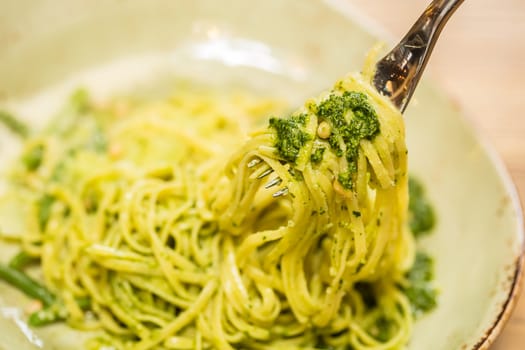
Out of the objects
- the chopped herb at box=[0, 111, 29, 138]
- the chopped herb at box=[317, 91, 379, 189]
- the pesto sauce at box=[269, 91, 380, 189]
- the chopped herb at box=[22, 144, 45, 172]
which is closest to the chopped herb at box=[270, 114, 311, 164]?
the pesto sauce at box=[269, 91, 380, 189]

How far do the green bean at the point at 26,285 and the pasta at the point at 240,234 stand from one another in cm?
6

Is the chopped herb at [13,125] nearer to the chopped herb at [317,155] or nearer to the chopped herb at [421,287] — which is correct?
the chopped herb at [317,155]

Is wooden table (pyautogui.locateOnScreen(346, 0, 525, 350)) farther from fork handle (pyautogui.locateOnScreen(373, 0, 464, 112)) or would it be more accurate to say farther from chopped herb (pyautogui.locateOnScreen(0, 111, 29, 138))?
chopped herb (pyautogui.locateOnScreen(0, 111, 29, 138))

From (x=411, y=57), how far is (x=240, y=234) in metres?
1.17

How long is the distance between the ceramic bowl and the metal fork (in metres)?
1.02

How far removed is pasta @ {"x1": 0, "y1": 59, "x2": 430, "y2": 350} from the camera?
8.52 ft

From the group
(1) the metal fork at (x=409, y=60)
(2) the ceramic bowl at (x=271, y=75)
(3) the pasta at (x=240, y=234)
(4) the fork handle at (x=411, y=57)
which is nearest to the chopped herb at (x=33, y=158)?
(3) the pasta at (x=240, y=234)

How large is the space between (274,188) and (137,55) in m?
2.19

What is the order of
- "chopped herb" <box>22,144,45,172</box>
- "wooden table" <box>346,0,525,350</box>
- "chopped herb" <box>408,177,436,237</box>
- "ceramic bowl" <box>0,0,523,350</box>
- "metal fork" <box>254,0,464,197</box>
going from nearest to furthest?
"metal fork" <box>254,0,464,197</box>, "ceramic bowl" <box>0,0,523,350</box>, "chopped herb" <box>408,177,436,237</box>, "chopped herb" <box>22,144,45,172</box>, "wooden table" <box>346,0,525,350</box>

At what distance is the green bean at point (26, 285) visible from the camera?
3262mm

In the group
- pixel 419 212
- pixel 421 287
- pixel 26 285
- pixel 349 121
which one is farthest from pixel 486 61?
pixel 26 285

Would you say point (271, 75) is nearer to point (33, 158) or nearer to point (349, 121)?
point (33, 158)

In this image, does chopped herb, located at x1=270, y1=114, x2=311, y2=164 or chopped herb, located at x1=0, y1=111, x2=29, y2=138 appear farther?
chopped herb, located at x1=0, y1=111, x2=29, y2=138

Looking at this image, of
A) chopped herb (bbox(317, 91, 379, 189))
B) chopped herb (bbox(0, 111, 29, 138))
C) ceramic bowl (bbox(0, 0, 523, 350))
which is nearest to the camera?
chopped herb (bbox(317, 91, 379, 189))
